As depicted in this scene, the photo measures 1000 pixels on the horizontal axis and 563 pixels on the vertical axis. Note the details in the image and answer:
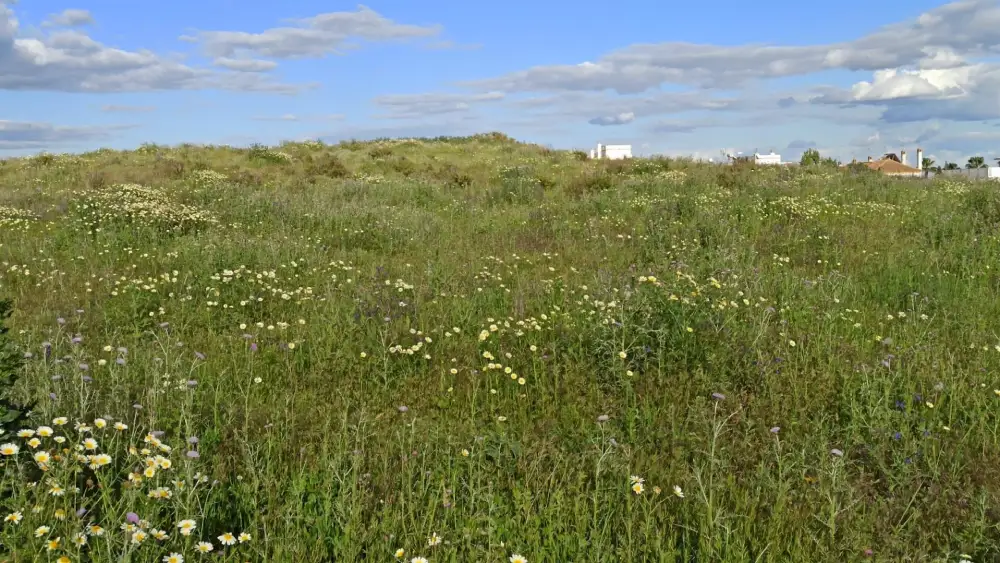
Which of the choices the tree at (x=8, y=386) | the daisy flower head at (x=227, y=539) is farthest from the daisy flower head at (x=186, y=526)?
the tree at (x=8, y=386)

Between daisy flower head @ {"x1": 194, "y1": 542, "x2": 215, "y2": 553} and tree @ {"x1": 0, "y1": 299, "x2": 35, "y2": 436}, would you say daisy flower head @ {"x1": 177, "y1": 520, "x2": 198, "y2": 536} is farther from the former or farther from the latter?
tree @ {"x1": 0, "y1": 299, "x2": 35, "y2": 436}

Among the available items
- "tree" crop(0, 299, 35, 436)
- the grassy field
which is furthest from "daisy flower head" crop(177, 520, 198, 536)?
"tree" crop(0, 299, 35, 436)

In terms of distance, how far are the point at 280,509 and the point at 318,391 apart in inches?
70.1

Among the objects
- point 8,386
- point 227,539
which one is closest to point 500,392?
point 227,539

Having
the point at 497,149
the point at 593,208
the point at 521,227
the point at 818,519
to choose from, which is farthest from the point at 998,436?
the point at 497,149

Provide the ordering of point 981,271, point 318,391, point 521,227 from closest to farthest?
1. point 318,391
2. point 981,271
3. point 521,227

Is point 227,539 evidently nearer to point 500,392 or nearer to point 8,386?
point 8,386

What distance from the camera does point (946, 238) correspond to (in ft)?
30.7

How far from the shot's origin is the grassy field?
2814 mm

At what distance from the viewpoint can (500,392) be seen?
466 centimetres

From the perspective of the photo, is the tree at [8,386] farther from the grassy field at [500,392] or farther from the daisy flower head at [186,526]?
the daisy flower head at [186,526]

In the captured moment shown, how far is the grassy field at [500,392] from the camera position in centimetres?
281

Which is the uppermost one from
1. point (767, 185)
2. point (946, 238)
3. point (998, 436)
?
point (767, 185)

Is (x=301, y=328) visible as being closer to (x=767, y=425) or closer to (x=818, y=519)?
(x=767, y=425)
